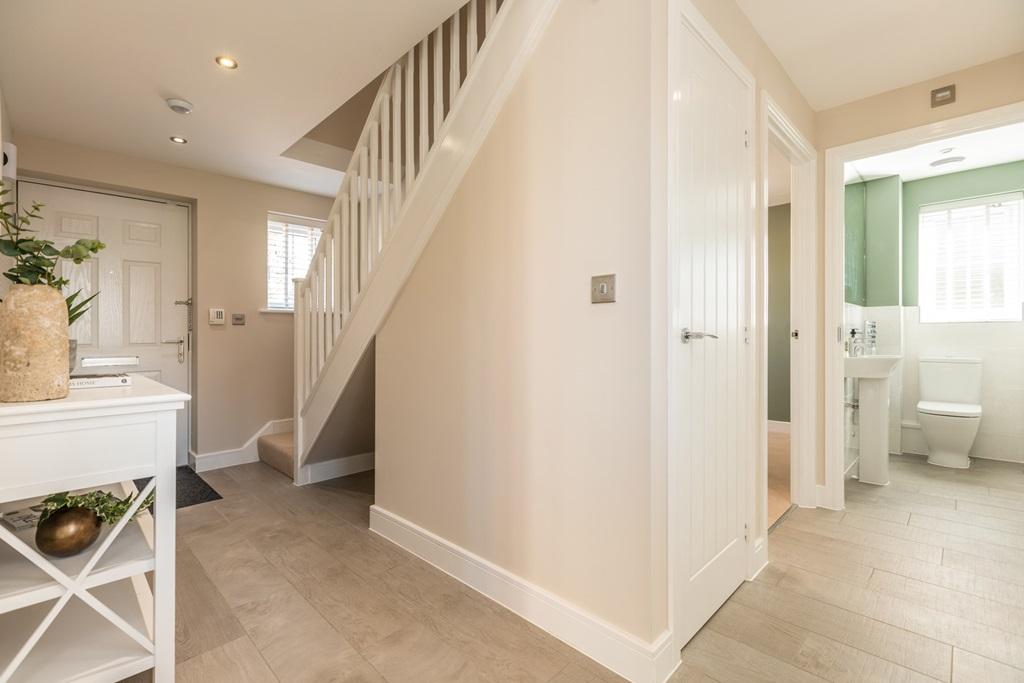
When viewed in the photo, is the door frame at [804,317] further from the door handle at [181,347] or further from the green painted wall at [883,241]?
the door handle at [181,347]

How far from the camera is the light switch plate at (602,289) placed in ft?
4.83

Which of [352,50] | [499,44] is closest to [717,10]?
[499,44]

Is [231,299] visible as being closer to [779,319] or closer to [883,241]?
[779,319]

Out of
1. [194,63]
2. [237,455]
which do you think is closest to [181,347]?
[237,455]

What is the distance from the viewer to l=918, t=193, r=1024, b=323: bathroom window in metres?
3.79

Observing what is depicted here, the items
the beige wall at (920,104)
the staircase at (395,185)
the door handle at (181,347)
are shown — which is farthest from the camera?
the door handle at (181,347)

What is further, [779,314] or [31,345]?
[779,314]

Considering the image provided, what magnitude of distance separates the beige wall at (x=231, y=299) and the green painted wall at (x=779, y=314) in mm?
4795

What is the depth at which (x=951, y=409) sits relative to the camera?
363 cm

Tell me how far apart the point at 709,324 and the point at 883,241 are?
3569 mm

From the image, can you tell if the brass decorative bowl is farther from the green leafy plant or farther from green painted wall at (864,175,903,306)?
green painted wall at (864,175,903,306)

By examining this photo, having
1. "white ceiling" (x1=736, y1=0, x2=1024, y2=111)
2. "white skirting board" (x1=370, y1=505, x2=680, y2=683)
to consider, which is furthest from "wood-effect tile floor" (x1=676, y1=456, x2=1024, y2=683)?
"white ceiling" (x1=736, y1=0, x2=1024, y2=111)

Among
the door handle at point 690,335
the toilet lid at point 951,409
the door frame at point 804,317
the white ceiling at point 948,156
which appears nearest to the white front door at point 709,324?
the door handle at point 690,335

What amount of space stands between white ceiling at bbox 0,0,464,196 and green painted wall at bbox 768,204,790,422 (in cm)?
443
